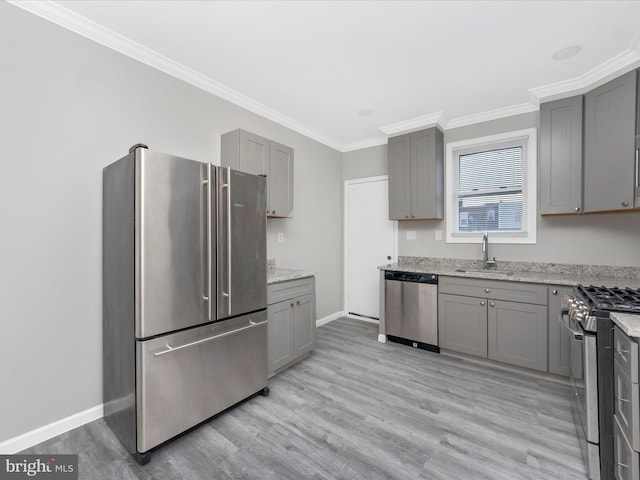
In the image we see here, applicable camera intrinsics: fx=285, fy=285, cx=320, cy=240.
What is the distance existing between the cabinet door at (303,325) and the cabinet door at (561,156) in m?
2.64

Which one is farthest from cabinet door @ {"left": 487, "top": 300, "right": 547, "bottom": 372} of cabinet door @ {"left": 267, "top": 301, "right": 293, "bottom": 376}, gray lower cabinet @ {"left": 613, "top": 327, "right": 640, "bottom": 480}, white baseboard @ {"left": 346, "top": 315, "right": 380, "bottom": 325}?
cabinet door @ {"left": 267, "top": 301, "right": 293, "bottom": 376}

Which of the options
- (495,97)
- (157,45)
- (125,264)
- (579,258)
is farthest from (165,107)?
(579,258)

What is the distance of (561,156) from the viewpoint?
2.84 metres

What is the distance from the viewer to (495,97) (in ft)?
10.2

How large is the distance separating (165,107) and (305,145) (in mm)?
1946

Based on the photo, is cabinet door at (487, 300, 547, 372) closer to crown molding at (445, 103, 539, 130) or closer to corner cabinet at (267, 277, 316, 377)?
corner cabinet at (267, 277, 316, 377)

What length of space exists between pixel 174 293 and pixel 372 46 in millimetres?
2381

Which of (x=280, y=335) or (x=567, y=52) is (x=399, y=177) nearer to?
(x=567, y=52)

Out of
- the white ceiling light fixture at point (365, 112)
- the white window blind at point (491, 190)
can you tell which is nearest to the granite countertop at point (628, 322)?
the white window blind at point (491, 190)

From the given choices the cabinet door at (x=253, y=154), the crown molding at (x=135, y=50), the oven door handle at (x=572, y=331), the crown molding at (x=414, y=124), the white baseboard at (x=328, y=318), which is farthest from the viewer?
the white baseboard at (x=328, y=318)

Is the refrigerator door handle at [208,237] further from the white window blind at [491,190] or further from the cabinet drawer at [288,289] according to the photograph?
the white window blind at [491,190]

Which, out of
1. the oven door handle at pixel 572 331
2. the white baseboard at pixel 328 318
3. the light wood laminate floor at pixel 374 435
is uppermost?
the oven door handle at pixel 572 331

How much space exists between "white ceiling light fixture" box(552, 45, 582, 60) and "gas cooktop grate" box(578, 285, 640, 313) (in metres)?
1.91

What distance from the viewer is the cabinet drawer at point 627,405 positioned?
4.21 ft
